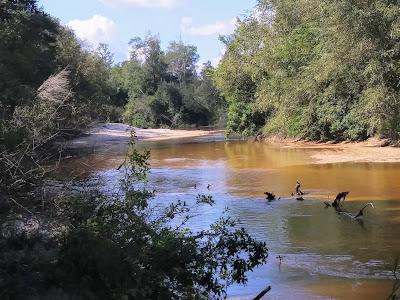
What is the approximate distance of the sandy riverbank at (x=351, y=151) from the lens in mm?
28355

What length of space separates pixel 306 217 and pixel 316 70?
70.0 ft

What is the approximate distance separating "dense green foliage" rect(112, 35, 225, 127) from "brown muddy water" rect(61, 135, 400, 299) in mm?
48244

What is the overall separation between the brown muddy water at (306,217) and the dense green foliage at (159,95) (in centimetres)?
4824

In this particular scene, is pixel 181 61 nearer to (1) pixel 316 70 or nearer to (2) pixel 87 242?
(1) pixel 316 70

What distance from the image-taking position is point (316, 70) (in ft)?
112

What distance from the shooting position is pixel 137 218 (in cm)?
691

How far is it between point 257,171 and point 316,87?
12528 millimetres

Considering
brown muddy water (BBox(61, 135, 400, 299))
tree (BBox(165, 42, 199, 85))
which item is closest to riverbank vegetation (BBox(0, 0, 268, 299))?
brown muddy water (BBox(61, 135, 400, 299))

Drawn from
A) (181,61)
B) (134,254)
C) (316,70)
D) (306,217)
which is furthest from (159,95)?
(134,254)

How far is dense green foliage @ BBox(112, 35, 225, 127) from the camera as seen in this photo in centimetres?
7831

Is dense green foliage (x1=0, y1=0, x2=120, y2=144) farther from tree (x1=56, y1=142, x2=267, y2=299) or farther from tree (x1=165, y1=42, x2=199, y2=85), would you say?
tree (x1=165, y1=42, x2=199, y2=85)

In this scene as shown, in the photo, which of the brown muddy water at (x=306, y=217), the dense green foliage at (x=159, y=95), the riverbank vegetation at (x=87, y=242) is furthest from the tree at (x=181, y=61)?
the riverbank vegetation at (x=87, y=242)

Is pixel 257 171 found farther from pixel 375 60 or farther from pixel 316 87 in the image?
pixel 316 87

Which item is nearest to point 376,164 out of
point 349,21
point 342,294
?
point 349,21
